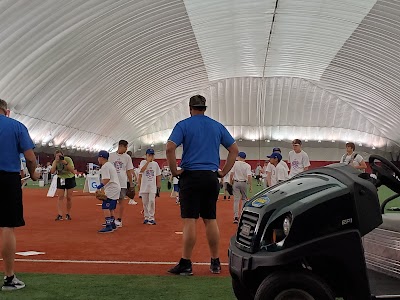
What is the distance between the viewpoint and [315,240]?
3922 millimetres

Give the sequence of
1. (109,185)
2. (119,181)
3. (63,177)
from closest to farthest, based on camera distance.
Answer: (109,185) < (119,181) < (63,177)

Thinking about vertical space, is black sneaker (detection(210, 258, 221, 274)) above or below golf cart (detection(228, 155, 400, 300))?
below

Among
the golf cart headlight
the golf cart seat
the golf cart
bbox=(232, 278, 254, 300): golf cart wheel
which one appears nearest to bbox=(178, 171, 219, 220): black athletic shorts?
bbox=(232, 278, 254, 300): golf cart wheel

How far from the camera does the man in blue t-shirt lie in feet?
22.9

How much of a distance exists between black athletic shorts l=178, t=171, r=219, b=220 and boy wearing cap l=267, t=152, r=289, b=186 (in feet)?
26.3

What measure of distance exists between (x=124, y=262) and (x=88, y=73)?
31911 mm

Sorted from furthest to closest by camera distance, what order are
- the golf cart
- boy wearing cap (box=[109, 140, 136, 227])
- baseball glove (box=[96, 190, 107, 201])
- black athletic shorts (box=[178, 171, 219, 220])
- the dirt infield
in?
boy wearing cap (box=[109, 140, 136, 227]), baseball glove (box=[96, 190, 107, 201]), the dirt infield, black athletic shorts (box=[178, 171, 219, 220]), the golf cart

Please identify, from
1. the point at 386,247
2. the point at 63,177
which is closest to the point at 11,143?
the point at 386,247

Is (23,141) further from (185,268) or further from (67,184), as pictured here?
(67,184)

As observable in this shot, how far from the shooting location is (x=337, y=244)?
3936 mm

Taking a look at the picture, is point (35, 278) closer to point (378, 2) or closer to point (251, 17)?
point (378, 2)

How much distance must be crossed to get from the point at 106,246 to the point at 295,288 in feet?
21.0

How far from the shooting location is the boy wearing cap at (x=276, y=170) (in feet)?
49.9

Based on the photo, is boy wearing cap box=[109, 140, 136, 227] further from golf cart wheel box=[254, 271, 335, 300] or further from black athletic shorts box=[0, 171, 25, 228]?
golf cart wheel box=[254, 271, 335, 300]
